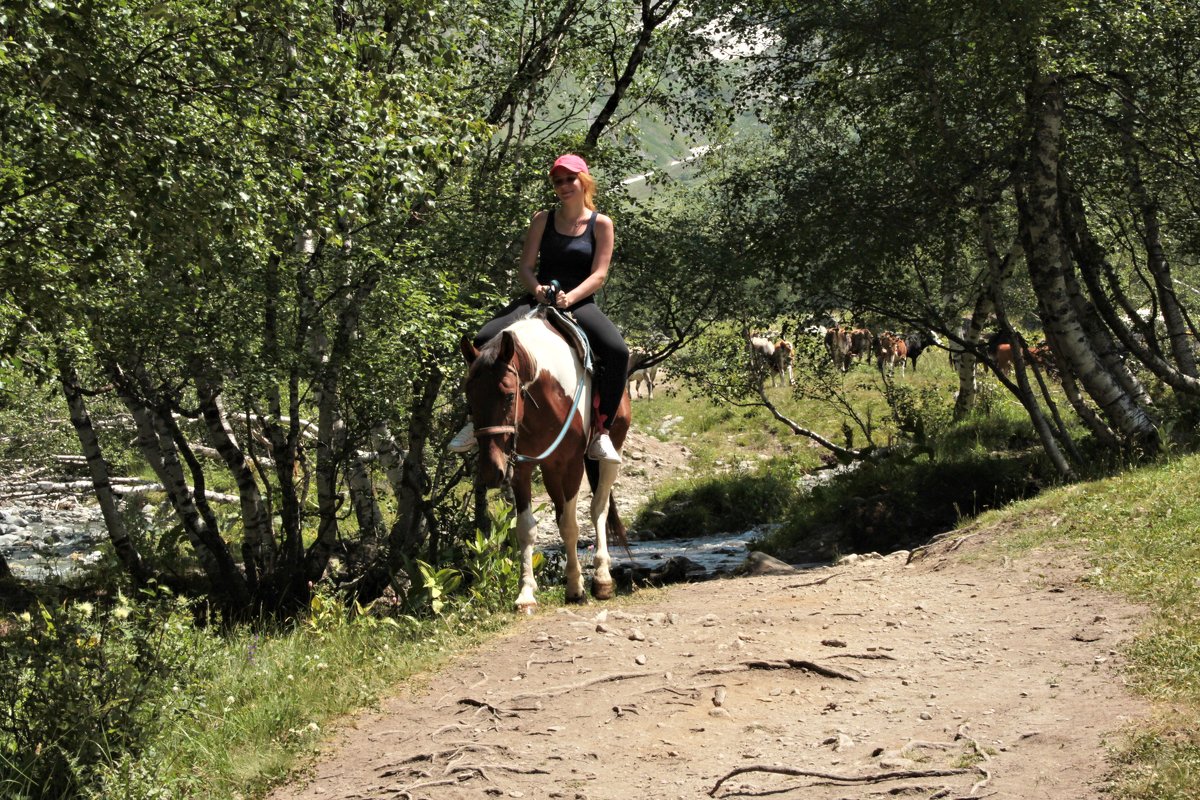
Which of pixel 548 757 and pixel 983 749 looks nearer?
pixel 983 749

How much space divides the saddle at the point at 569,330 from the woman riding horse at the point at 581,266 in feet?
0.37

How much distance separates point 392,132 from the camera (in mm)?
8703

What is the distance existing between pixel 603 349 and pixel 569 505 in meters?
1.37

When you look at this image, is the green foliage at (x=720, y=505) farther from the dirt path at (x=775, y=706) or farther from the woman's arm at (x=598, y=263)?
the dirt path at (x=775, y=706)

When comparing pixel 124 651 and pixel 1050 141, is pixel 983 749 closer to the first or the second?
pixel 124 651

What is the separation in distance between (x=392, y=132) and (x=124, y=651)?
4312mm

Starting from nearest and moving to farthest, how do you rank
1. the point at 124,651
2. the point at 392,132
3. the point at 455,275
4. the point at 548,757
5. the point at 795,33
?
the point at 548,757 → the point at 124,651 → the point at 392,132 → the point at 455,275 → the point at 795,33

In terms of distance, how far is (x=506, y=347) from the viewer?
818cm

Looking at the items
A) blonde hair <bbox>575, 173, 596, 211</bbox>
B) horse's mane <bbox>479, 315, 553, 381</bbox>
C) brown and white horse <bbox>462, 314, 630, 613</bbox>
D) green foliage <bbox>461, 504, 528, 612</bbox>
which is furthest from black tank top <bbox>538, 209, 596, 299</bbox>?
green foliage <bbox>461, 504, 528, 612</bbox>

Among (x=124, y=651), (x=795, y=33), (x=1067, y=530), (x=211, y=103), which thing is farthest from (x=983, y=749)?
(x=795, y=33)

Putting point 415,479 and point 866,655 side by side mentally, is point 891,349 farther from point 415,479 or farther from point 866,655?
point 866,655

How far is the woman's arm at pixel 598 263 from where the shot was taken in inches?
359

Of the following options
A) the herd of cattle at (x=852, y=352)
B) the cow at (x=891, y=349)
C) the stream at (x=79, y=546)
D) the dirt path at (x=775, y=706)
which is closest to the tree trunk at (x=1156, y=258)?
the stream at (x=79, y=546)

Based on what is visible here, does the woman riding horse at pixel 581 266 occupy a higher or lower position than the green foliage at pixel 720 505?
higher
